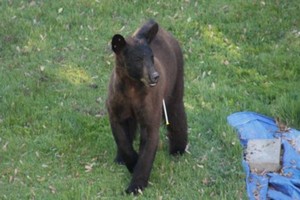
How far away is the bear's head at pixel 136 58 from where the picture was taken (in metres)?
5.61

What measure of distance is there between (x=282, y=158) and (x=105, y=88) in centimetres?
258

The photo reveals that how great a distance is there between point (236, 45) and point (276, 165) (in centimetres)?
356

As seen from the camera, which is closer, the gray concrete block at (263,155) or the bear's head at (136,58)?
the bear's head at (136,58)

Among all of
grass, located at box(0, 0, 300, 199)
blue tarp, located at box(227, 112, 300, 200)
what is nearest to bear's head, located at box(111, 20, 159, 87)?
grass, located at box(0, 0, 300, 199)

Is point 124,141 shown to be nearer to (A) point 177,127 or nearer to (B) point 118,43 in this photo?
(A) point 177,127

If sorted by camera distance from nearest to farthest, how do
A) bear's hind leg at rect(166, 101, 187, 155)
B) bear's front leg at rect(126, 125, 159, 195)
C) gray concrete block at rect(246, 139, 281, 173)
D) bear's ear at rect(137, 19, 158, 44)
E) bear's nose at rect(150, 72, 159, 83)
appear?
bear's nose at rect(150, 72, 159, 83) < bear's ear at rect(137, 19, 158, 44) < bear's front leg at rect(126, 125, 159, 195) < gray concrete block at rect(246, 139, 281, 173) < bear's hind leg at rect(166, 101, 187, 155)

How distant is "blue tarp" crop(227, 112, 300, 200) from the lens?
613 centimetres

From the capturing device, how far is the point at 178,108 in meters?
6.89

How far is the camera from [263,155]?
21.9ft

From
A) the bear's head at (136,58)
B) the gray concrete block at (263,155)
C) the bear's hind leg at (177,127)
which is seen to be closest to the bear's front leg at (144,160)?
the bear's head at (136,58)

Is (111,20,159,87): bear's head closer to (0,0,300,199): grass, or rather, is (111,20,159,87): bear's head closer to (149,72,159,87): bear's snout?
(149,72,159,87): bear's snout

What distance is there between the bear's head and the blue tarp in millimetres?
1435

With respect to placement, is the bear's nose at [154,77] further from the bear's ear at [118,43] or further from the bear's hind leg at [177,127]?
the bear's hind leg at [177,127]

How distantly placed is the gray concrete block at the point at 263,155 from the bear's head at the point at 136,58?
1539mm
